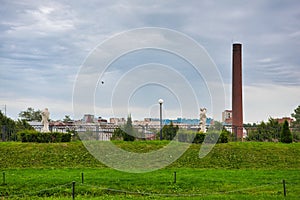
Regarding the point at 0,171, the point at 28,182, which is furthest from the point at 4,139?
the point at 28,182

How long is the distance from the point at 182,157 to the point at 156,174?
466 cm

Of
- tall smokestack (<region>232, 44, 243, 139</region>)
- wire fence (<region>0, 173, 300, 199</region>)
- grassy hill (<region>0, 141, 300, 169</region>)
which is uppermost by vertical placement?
tall smokestack (<region>232, 44, 243, 139</region>)

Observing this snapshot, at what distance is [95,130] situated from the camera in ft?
87.5

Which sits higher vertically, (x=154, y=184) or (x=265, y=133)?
(x=265, y=133)

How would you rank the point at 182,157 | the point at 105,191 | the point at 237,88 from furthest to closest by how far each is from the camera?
the point at 237,88
the point at 182,157
the point at 105,191

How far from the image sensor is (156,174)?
1570 cm

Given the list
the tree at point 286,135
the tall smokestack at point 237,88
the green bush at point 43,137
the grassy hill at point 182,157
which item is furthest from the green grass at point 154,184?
the tall smokestack at point 237,88

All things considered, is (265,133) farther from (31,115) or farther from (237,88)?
(31,115)

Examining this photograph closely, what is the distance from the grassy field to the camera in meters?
12.6

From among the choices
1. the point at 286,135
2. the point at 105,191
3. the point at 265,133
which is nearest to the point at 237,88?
the point at 265,133

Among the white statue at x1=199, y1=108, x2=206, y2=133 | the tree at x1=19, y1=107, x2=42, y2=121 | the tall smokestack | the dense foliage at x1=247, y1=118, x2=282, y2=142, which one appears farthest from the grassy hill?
the tree at x1=19, y1=107, x2=42, y2=121

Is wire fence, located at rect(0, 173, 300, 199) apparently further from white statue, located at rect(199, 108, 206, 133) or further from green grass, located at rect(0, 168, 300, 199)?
white statue, located at rect(199, 108, 206, 133)

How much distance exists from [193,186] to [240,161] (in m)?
6.83

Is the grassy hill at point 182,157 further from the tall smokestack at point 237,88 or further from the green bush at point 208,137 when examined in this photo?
the tall smokestack at point 237,88
